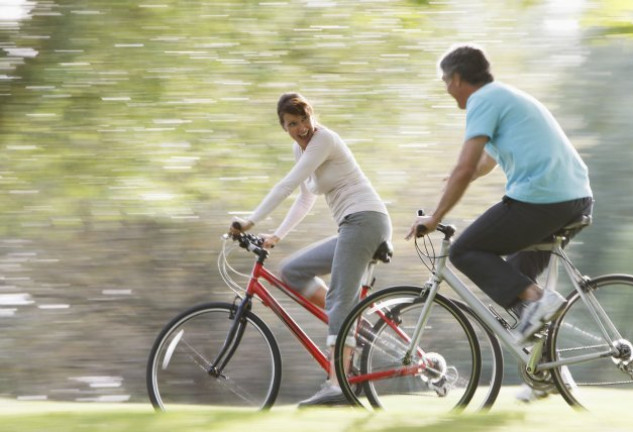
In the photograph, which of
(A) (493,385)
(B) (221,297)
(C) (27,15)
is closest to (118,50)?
(C) (27,15)

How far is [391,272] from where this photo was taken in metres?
10.1

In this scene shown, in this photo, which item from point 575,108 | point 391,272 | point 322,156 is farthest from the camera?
point 575,108

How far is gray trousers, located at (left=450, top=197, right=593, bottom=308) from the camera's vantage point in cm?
483

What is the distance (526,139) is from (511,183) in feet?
0.76

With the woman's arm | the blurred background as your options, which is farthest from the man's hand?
the blurred background

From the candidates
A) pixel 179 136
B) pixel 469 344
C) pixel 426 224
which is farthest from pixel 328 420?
pixel 179 136

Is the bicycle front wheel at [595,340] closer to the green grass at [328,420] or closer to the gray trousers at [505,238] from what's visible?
the green grass at [328,420]

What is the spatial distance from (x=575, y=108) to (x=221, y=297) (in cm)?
437

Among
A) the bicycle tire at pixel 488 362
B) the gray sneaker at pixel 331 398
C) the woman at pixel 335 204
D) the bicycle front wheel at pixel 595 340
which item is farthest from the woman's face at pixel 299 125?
the bicycle front wheel at pixel 595 340

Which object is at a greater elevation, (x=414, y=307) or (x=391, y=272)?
(x=414, y=307)

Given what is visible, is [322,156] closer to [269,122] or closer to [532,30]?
[269,122]

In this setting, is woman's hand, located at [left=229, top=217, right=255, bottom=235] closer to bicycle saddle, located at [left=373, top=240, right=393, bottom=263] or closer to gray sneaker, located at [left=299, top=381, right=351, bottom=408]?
bicycle saddle, located at [left=373, top=240, right=393, bottom=263]

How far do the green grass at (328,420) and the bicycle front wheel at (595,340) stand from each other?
5.7 inches

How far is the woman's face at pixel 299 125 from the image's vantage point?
18.0ft
